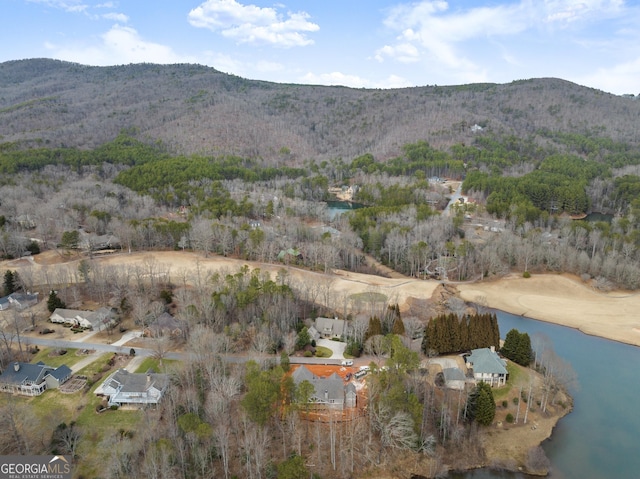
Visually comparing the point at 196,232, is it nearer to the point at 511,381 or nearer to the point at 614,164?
the point at 511,381

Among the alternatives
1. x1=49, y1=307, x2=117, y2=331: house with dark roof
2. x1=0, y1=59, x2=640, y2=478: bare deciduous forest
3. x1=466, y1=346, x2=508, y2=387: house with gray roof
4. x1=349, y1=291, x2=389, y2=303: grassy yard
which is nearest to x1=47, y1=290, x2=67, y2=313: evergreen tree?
x1=49, y1=307, x2=117, y2=331: house with dark roof

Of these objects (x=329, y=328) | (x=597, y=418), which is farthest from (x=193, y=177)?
(x=597, y=418)

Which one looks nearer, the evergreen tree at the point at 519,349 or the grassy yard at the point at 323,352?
the evergreen tree at the point at 519,349

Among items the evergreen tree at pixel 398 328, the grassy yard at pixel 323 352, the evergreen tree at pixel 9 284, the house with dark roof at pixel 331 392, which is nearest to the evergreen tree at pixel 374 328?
the evergreen tree at pixel 398 328

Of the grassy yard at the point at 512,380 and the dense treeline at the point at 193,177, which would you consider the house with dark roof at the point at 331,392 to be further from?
the dense treeline at the point at 193,177

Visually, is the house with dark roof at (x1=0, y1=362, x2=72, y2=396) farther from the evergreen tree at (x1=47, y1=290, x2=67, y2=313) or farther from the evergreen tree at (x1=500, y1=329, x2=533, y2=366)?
the evergreen tree at (x1=500, y1=329, x2=533, y2=366)
